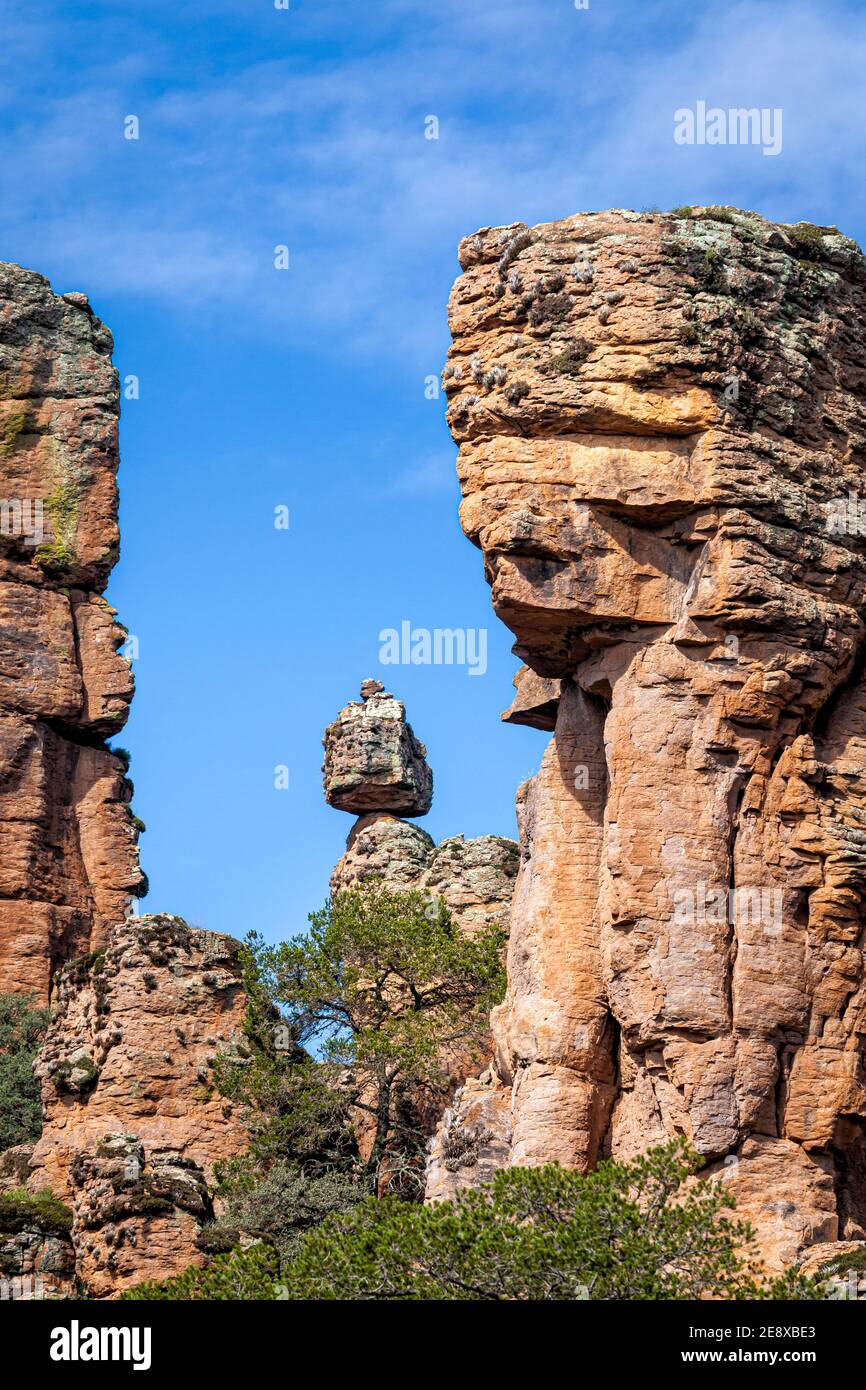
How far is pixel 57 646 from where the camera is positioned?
72.2 m

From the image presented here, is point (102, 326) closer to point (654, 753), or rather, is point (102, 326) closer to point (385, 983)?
point (385, 983)

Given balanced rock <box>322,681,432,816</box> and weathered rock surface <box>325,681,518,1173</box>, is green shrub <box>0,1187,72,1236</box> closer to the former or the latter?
weathered rock surface <box>325,681,518,1173</box>

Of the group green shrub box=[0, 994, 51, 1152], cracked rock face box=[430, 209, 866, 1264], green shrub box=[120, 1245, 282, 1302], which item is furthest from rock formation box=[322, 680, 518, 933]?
green shrub box=[120, 1245, 282, 1302]

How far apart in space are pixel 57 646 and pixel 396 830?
44.6ft

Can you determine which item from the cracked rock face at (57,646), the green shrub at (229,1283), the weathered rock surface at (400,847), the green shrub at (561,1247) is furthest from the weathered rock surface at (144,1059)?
the cracked rock face at (57,646)

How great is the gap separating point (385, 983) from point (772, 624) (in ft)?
57.5

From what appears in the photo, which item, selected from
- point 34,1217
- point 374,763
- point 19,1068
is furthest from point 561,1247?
point 374,763

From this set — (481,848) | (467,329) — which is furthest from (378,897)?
(467,329)

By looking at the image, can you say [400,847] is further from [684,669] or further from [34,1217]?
[684,669]

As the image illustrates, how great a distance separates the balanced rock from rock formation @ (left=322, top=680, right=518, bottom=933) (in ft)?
0.08

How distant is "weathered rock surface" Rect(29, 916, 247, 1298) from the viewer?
48.2 meters

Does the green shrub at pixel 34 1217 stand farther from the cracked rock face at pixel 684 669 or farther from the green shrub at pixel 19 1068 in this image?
the green shrub at pixel 19 1068

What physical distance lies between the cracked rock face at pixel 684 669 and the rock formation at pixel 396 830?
15462 mm
